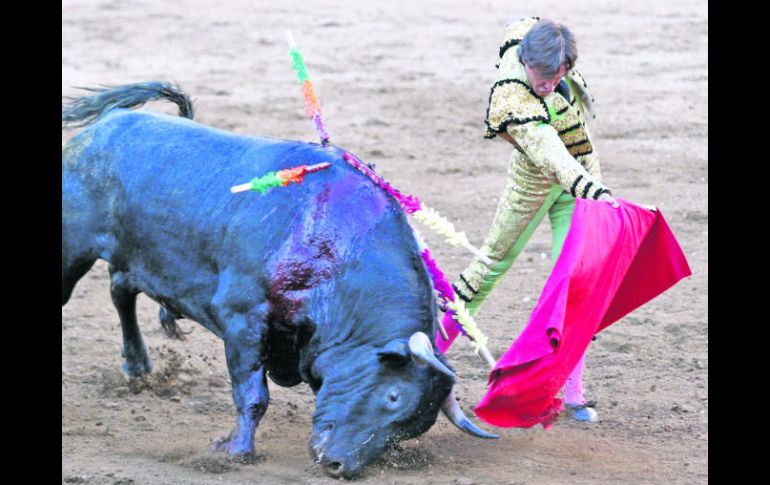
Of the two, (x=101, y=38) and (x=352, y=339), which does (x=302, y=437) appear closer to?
(x=352, y=339)

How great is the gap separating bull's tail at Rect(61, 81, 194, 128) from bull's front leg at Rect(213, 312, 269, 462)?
1.72m

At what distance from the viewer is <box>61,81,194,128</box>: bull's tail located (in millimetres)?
6844

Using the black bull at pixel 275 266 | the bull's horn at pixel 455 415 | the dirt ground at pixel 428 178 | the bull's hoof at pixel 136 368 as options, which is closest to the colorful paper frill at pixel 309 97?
the black bull at pixel 275 266

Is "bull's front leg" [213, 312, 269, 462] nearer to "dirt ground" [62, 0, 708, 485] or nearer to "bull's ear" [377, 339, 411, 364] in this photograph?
"dirt ground" [62, 0, 708, 485]

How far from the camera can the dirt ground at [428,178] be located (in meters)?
5.85

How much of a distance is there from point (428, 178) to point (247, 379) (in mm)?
5272

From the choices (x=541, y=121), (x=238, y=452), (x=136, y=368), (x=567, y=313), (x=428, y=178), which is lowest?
(x=428, y=178)

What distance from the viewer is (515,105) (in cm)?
571

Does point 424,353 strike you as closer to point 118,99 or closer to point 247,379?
point 247,379

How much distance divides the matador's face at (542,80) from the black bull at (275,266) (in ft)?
2.59

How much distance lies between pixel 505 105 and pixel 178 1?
12.2 m

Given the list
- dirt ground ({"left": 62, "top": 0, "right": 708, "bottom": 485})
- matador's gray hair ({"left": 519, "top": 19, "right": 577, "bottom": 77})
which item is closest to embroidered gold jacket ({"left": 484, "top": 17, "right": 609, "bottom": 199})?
matador's gray hair ({"left": 519, "top": 19, "right": 577, "bottom": 77})

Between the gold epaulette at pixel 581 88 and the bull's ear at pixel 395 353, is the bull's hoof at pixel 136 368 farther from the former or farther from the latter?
the gold epaulette at pixel 581 88

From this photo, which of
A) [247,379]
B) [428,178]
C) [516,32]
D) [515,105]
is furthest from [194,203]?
[428,178]
